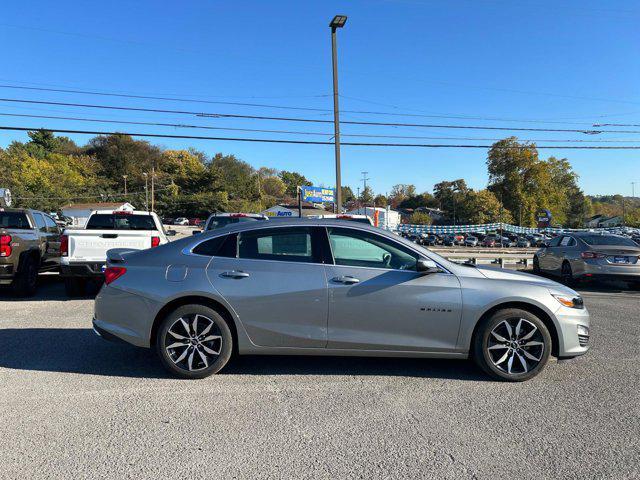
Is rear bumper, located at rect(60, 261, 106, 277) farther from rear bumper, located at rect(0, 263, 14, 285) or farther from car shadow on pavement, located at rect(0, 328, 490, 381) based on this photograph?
car shadow on pavement, located at rect(0, 328, 490, 381)

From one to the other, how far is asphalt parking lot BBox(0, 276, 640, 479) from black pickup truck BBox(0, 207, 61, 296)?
147 inches

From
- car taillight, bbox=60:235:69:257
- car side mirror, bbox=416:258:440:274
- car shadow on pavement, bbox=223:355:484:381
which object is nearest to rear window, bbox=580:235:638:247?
car shadow on pavement, bbox=223:355:484:381

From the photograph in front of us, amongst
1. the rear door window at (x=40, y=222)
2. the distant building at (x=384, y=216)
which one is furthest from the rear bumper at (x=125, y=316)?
the distant building at (x=384, y=216)

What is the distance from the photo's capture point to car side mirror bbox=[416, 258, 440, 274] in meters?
4.29

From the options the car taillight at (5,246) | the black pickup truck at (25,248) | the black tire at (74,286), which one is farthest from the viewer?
the black tire at (74,286)

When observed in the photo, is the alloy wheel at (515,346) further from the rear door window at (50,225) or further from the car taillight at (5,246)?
the rear door window at (50,225)

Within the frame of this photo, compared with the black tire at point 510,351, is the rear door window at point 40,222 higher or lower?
higher

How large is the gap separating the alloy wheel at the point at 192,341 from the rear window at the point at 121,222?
5726 mm

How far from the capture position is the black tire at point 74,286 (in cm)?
896

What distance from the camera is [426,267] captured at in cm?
430

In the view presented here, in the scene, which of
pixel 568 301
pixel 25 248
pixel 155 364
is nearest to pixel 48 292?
pixel 25 248

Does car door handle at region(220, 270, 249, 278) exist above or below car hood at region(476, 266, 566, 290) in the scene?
above

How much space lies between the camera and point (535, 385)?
4371mm

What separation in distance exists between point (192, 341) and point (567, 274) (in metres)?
11.2
